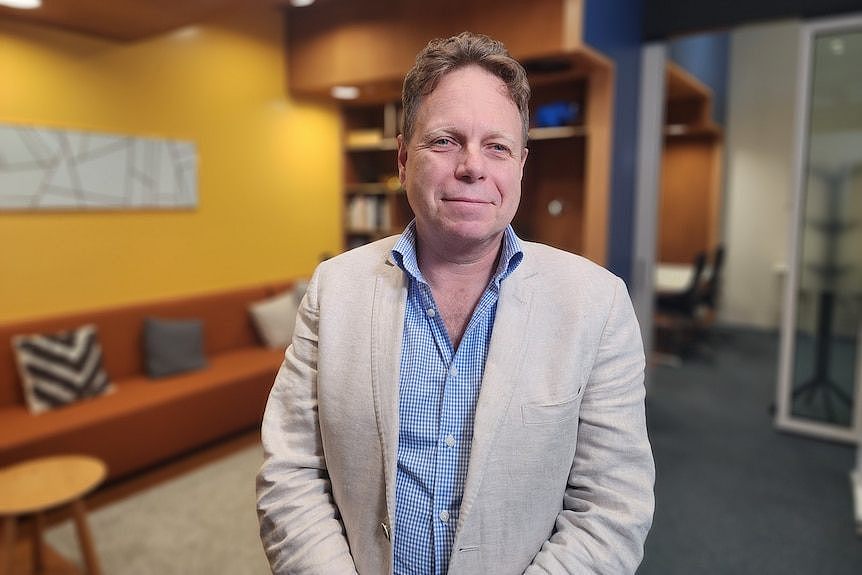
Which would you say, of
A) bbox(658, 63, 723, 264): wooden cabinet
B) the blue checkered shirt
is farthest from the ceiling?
bbox(658, 63, 723, 264): wooden cabinet

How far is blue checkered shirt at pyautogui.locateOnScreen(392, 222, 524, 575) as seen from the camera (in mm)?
1074

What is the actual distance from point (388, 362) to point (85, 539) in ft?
6.83

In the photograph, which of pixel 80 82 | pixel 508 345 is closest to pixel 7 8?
pixel 80 82

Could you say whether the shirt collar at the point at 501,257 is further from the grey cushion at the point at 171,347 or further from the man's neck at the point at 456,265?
the grey cushion at the point at 171,347

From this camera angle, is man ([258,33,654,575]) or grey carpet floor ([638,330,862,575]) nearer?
man ([258,33,654,575])

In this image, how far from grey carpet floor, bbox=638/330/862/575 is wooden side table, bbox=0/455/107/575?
227 cm

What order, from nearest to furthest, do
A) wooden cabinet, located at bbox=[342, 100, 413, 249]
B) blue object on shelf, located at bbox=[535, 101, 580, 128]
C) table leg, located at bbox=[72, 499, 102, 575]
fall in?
table leg, located at bbox=[72, 499, 102, 575] < blue object on shelf, located at bbox=[535, 101, 580, 128] < wooden cabinet, located at bbox=[342, 100, 413, 249]

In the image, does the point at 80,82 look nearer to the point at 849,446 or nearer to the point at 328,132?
the point at 328,132

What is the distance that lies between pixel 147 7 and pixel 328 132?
2418 mm

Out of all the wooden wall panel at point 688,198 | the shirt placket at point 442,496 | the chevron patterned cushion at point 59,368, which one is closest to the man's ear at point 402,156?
the shirt placket at point 442,496

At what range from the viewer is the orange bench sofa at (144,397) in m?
3.05

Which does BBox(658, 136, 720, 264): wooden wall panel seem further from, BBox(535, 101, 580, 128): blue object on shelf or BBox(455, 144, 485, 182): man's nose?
BBox(455, 144, 485, 182): man's nose

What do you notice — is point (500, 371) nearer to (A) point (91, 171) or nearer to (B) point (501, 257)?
(B) point (501, 257)

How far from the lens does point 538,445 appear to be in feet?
3.42
